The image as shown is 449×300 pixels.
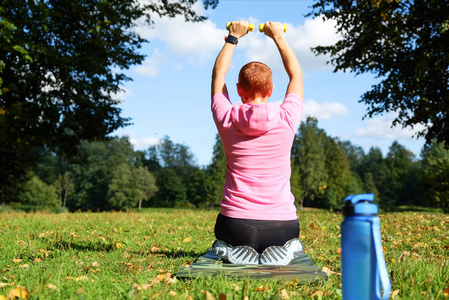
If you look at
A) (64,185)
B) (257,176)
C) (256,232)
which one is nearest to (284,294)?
(256,232)

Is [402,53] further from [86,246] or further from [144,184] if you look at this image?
[144,184]

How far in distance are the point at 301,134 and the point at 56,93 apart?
51249 mm

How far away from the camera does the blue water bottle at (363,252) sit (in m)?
1.96

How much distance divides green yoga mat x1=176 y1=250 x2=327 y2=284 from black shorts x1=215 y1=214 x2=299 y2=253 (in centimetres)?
19

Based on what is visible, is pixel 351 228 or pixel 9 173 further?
pixel 9 173

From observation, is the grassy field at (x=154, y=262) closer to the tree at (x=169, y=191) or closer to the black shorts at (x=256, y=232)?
the black shorts at (x=256, y=232)

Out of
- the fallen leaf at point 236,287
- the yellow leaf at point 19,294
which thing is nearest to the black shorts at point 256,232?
the fallen leaf at point 236,287

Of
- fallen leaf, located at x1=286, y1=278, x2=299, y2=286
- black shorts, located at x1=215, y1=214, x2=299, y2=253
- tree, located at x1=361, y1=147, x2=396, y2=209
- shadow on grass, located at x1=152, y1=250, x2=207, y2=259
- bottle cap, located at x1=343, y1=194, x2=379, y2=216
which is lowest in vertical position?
shadow on grass, located at x1=152, y1=250, x2=207, y2=259

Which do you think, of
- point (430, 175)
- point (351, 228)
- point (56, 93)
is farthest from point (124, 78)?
point (430, 175)

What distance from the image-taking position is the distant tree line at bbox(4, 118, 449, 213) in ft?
197

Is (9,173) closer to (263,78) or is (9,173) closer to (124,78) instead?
(124,78)

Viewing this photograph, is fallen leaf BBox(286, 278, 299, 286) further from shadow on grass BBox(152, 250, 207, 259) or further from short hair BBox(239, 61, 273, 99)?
shadow on grass BBox(152, 250, 207, 259)

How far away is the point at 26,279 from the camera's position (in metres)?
3.34

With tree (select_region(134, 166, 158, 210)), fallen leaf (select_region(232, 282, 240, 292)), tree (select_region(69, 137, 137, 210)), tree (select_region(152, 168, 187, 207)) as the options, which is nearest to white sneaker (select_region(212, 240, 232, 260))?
fallen leaf (select_region(232, 282, 240, 292))
